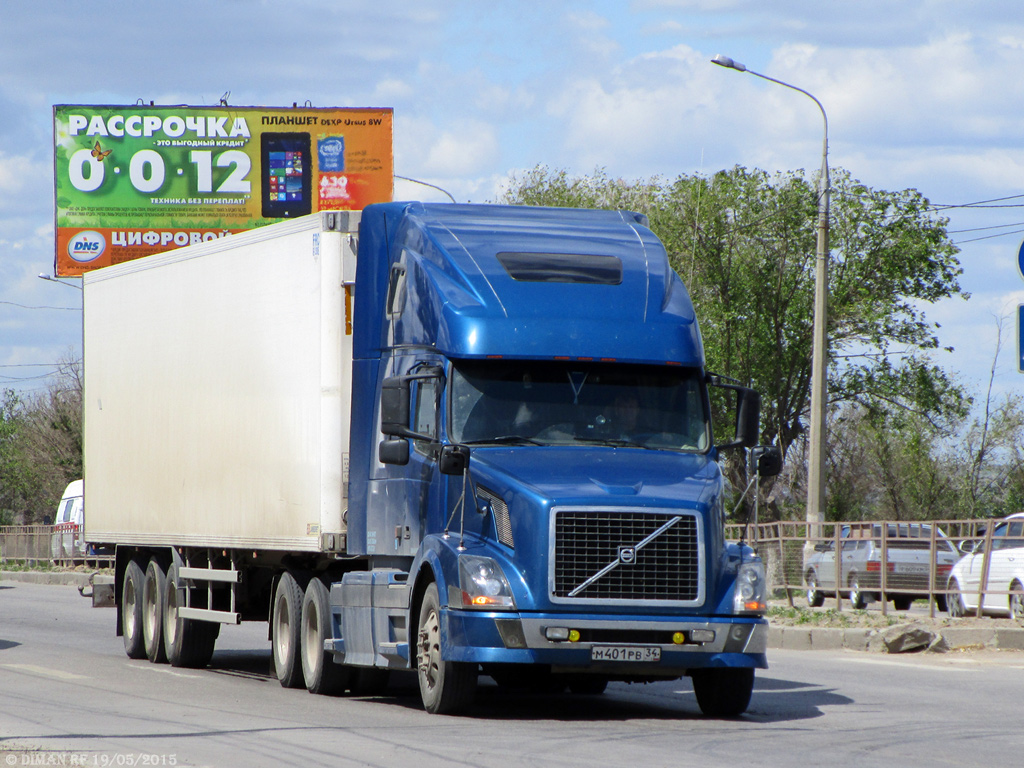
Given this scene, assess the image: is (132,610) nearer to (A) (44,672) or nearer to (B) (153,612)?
(B) (153,612)

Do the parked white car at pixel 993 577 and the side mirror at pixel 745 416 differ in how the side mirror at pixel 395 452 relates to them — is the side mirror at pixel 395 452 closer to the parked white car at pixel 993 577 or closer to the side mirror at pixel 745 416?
the side mirror at pixel 745 416

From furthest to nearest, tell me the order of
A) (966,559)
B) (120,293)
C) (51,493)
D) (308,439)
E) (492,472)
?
(51,493) → (966,559) → (120,293) → (308,439) → (492,472)

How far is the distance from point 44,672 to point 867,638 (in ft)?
32.0

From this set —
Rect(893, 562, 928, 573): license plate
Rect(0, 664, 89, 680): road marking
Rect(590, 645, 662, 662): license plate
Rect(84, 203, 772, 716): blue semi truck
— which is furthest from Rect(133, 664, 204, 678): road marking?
Rect(893, 562, 928, 573): license plate

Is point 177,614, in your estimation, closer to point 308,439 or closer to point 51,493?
point 308,439

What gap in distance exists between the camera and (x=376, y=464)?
41.2 feet

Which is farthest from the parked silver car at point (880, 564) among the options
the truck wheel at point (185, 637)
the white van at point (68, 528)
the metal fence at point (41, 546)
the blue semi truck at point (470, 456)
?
the white van at point (68, 528)

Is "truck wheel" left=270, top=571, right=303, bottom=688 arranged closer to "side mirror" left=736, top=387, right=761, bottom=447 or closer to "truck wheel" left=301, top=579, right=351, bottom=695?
"truck wheel" left=301, top=579, right=351, bottom=695

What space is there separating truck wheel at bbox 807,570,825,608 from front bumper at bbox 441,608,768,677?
13.2 metres

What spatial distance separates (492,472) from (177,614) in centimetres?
679

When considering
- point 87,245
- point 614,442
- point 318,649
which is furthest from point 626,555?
point 87,245

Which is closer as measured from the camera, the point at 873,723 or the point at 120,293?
the point at 873,723

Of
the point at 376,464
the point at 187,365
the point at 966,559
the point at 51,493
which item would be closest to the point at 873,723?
the point at 376,464

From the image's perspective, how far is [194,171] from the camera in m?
41.9
